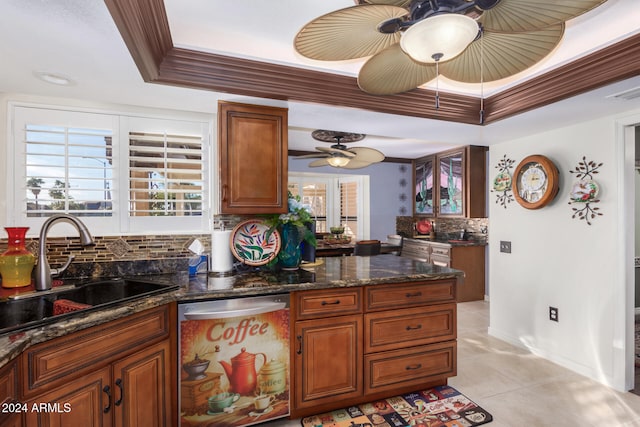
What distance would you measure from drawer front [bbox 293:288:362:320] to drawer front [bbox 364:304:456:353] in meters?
0.14

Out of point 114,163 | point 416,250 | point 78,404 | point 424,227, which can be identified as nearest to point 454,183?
point 424,227

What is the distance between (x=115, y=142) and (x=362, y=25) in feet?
6.28

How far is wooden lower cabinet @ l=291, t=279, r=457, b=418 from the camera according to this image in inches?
79.5

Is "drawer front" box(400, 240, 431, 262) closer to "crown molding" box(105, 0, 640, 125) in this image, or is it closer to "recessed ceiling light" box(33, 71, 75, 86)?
"crown molding" box(105, 0, 640, 125)

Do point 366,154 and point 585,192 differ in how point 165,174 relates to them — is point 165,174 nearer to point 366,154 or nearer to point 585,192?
point 366,154

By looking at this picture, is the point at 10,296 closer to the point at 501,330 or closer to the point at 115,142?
the point at 115,142

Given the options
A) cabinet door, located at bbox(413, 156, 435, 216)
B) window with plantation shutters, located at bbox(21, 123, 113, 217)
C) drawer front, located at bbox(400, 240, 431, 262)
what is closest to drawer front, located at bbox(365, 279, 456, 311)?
window with plantation shutters, located at bbox(21, 123, 113, 217)

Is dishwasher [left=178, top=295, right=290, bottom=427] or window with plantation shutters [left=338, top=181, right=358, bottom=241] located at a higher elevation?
window with plantation shutters [left=338, top=181, right=358, bottom=241]

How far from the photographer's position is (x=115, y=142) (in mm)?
2260

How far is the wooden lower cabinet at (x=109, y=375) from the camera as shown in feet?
4.05

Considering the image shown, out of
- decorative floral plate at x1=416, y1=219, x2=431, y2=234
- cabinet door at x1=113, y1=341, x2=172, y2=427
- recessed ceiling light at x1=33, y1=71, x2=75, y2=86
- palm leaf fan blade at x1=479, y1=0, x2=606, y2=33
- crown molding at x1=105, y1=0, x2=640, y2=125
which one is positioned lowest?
cabinet door at x1=113, y1=341, x2=172, y2=427

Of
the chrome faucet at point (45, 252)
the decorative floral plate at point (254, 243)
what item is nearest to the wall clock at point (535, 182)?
the decorative floral plate at point (254, 243)

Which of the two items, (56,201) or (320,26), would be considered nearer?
Result: (320,26)

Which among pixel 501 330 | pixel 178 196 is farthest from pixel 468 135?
pixel 178 196
